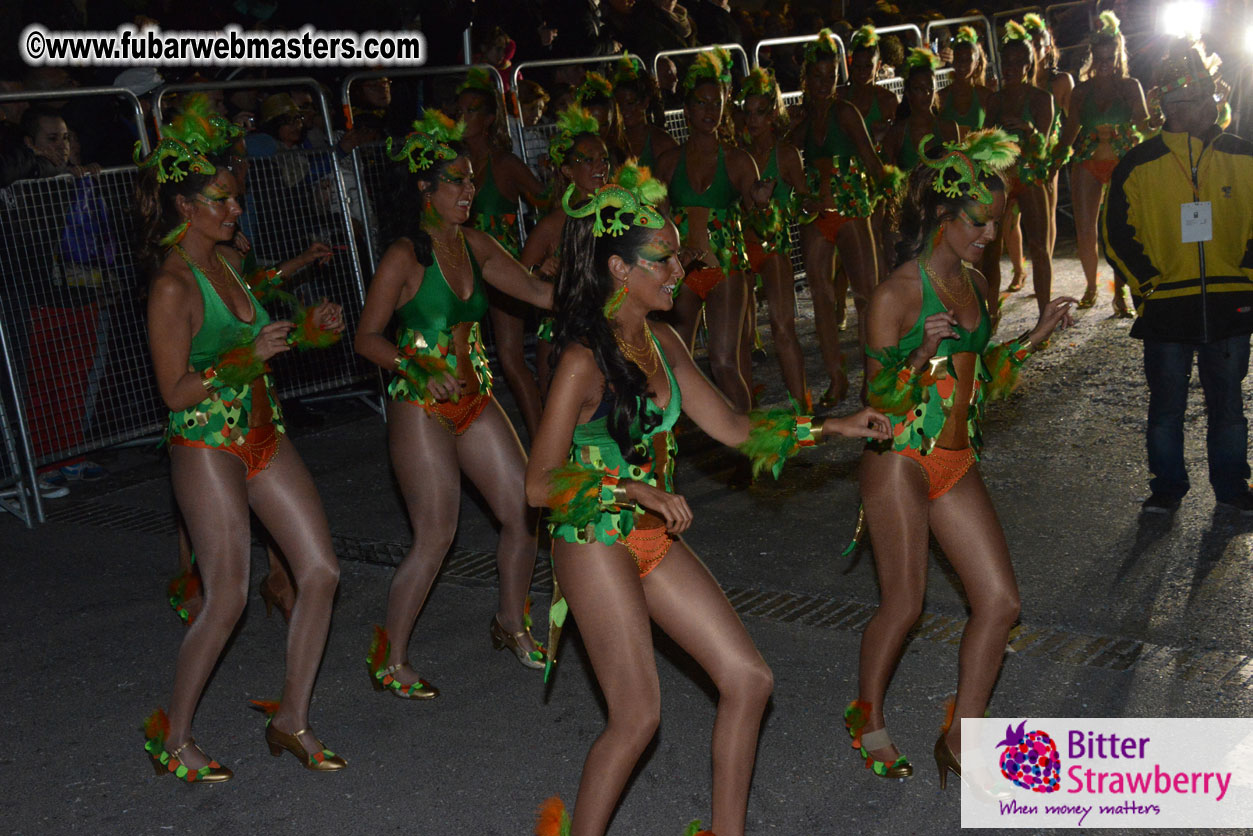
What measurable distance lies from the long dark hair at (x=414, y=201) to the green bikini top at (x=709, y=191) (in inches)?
121

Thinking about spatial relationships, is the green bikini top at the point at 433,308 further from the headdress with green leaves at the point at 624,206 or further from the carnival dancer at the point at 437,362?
the headdress with green leaves at the point at 624,206

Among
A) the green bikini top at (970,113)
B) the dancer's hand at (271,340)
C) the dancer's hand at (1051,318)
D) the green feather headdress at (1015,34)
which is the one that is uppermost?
the green feather headdress at (1015,34)

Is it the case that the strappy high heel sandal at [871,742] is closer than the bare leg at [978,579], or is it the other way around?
the bare leg at [978,579]

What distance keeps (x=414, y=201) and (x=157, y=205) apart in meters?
0.95

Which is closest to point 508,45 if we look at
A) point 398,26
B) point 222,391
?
point 398,26

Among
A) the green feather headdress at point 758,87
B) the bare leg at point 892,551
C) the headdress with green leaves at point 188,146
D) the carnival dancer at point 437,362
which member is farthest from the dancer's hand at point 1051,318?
the green feather headdress at point 758,87

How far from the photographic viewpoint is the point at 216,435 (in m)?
4.35

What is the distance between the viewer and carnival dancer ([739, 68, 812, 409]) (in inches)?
316

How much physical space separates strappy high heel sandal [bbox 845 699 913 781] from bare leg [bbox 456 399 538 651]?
1.54 metres

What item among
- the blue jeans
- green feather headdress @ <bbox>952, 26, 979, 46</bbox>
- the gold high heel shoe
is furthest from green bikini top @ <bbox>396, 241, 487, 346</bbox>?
green feather headdress @ <bbox>952, 26, 979, 46</bbox>

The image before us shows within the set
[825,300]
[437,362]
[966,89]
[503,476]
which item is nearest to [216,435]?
[437,362]

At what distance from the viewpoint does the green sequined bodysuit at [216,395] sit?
436cm

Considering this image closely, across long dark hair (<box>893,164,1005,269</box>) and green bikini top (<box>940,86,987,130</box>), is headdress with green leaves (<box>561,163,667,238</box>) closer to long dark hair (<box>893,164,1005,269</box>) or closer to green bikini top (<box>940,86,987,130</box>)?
long dark hair (<box>893,164,1005,269</box>)

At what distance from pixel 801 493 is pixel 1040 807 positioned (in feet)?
11.1
